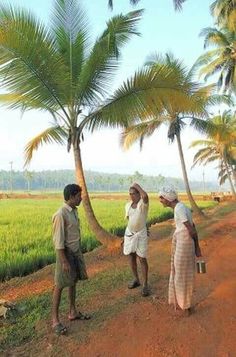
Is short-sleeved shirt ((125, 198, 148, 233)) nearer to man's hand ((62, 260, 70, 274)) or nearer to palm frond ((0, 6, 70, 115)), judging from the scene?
man's hand ((62, 260, 70, 274))

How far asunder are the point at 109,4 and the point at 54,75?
8.69 feet

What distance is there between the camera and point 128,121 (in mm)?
9773

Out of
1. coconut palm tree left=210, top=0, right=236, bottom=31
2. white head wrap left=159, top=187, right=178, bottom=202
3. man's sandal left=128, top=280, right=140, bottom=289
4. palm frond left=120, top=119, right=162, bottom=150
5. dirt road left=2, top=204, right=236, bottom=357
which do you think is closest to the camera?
dirt road left=2, top=204, right=236, bottom=357

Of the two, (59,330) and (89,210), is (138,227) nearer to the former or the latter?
(59,330)

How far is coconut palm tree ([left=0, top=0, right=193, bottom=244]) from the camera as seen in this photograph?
8.59 metres

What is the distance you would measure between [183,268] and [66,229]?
1.42 meters

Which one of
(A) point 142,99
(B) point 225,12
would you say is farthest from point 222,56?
(A) point 142,99

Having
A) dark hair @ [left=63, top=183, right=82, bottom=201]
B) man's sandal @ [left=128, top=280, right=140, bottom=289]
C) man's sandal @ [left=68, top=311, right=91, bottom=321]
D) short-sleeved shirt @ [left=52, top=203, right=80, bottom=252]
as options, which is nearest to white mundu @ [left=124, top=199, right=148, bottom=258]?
man's sandal @ [left=128, top=280, right=140, bottom=289]

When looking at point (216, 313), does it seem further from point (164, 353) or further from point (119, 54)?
point (119, 54)

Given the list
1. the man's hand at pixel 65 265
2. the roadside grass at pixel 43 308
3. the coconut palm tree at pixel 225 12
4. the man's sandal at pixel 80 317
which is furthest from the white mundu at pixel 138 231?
the coconut palm tree at pixel 225 12

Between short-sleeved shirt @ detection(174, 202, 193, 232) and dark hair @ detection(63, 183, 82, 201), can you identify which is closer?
dark hair @ detection(63, 183, 82, 201)

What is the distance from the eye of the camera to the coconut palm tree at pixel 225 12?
17866mm

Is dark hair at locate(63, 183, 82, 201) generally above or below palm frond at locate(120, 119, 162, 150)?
below

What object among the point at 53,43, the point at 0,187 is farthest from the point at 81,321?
the point at 0,187
